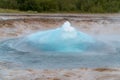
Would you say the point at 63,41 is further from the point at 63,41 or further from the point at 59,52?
the point at 59,52

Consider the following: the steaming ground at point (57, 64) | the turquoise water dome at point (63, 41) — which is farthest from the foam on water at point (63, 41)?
the steaming ground at point (57, 64)

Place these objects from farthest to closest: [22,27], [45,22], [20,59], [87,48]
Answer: [45,22], [22,27], [87,48], [20,59]

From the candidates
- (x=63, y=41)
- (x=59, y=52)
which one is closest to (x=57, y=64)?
(x=59, y=52)

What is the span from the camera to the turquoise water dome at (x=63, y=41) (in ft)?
53.4

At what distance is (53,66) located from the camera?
1324cm

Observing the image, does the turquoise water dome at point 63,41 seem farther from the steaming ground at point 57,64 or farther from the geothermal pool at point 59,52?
the steaming ground at point 57,64

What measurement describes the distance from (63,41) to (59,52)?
1.04 meters

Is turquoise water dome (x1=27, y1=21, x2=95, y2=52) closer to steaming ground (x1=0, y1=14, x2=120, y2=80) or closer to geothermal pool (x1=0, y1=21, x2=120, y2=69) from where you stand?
geothermal pool (x1=0, y1=21, x2=120, y2=69)

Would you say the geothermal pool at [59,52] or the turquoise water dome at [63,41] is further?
the turquoise water dome at [63,41]

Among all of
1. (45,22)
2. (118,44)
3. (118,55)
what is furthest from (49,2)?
(118,55)

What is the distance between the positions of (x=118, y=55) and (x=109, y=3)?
2516 cm

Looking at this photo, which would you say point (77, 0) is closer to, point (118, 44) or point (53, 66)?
point (118, 44)

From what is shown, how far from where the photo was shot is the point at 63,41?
16672 mm

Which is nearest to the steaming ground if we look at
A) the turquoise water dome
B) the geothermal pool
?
the geothermal pool
